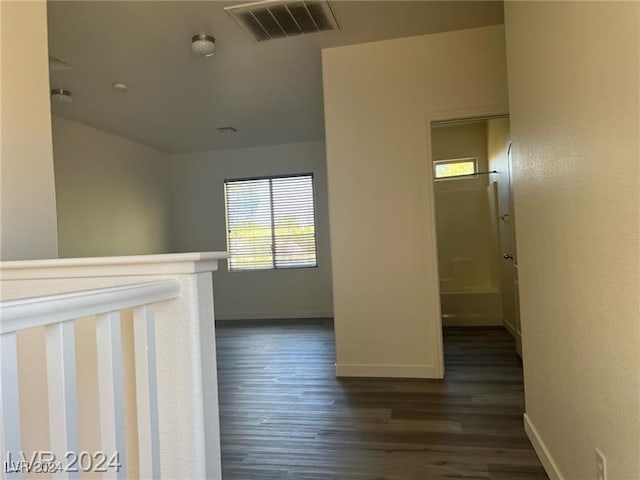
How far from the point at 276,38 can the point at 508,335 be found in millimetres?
3712

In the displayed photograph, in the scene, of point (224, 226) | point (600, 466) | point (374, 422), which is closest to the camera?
point (600, 466)

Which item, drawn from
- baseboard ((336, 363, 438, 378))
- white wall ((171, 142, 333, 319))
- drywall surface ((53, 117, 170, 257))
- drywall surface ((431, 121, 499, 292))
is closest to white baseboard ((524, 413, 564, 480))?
baseboard ((336, 363, 438, 378))

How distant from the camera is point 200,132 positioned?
566 centimetres

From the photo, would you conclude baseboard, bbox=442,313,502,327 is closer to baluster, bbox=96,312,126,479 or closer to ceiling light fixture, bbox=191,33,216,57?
ceiling light fixture, bbox=191,33,216,57

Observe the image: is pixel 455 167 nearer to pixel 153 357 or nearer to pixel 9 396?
pixel 153 357

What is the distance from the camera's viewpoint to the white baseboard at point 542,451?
1791 millimetres

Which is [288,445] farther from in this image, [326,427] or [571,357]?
[571,357]

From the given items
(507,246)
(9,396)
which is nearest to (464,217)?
(507,246)

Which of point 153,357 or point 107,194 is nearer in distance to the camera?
point 153,357

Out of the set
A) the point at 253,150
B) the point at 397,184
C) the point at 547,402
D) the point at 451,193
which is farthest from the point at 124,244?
the point at 547,402

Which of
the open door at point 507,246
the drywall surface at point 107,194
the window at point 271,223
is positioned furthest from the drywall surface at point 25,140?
the window at point 271,223

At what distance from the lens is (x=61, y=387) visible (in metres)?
0.86

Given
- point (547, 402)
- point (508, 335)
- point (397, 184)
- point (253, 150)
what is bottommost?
point (508, 335)

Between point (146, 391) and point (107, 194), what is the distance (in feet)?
16.3
